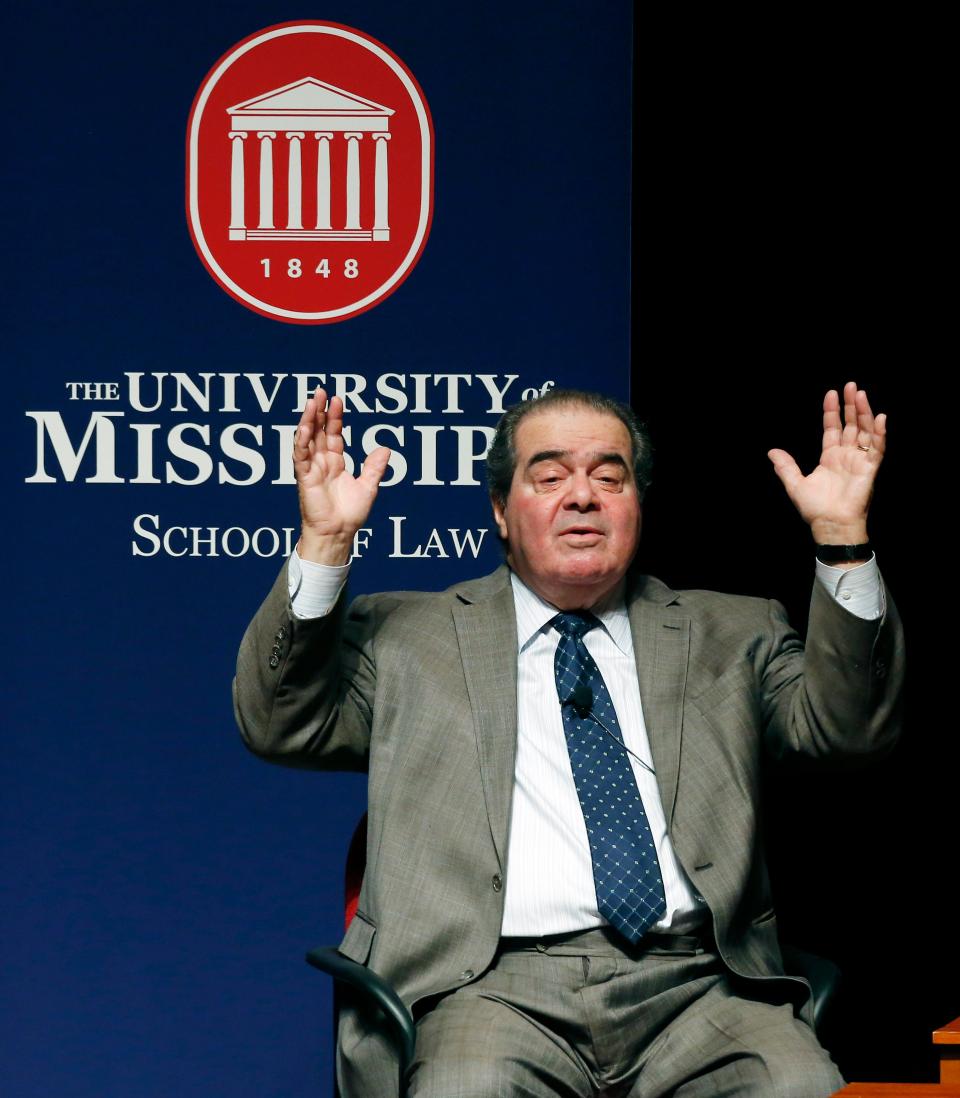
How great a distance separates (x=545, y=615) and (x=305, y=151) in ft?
4.42

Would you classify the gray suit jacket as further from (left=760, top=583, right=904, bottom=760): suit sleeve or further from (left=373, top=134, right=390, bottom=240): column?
(left=373, top=134, right=390, bottom=240): column

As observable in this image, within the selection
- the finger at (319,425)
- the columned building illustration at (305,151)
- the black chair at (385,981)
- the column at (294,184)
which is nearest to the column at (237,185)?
the columned building illustration at (305,151)

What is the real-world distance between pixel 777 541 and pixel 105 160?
68.8 inches

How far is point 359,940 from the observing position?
112 inches

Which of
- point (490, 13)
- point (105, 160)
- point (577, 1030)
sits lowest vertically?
point (577, 1030)

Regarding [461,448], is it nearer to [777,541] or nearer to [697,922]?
[777,541]

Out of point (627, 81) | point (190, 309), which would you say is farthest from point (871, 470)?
point (190, 309)

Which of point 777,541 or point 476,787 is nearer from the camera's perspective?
point 476,787

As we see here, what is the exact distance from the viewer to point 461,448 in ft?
12.6

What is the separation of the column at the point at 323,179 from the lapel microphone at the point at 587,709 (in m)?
1.41

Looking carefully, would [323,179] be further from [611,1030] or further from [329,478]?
[611,1030]

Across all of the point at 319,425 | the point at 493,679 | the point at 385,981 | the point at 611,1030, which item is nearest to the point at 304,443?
→ the point at 319,425

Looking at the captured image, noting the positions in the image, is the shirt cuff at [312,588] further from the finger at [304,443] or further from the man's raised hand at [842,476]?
the man's raised hand at [842,476]

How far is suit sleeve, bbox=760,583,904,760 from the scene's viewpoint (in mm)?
2797
